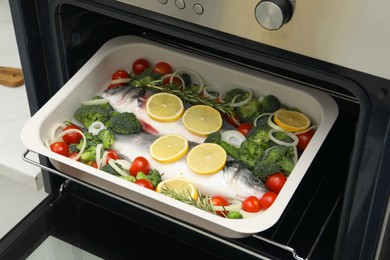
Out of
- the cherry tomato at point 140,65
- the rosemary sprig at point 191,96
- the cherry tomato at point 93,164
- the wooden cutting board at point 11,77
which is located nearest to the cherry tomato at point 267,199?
the rosemary sprig at point 191,96

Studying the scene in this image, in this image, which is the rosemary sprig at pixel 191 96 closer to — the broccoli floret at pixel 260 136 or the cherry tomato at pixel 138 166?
the broccoli floret at pixel 260 136

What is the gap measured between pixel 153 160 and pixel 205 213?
0.23 meters

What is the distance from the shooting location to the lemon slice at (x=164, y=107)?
144 centimetres

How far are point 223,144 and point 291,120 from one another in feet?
0.50

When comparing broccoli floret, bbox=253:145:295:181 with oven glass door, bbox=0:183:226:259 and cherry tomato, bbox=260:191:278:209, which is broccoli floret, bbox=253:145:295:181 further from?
oven glass door, bbox=0:183:226:259

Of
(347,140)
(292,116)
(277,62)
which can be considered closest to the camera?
(277,62)

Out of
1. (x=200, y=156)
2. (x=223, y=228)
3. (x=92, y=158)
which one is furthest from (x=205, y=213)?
(x=92, y=158)

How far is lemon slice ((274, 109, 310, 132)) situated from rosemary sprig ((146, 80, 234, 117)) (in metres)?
0.10

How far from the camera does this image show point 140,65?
5.08 feet

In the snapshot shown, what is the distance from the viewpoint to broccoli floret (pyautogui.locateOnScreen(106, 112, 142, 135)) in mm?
1393

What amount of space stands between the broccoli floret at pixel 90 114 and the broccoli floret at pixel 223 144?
23 cm

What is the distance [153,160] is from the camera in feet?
4.46

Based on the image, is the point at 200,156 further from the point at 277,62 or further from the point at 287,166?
the point at 277,62

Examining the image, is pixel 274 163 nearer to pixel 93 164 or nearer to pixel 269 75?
pixel 269 75
